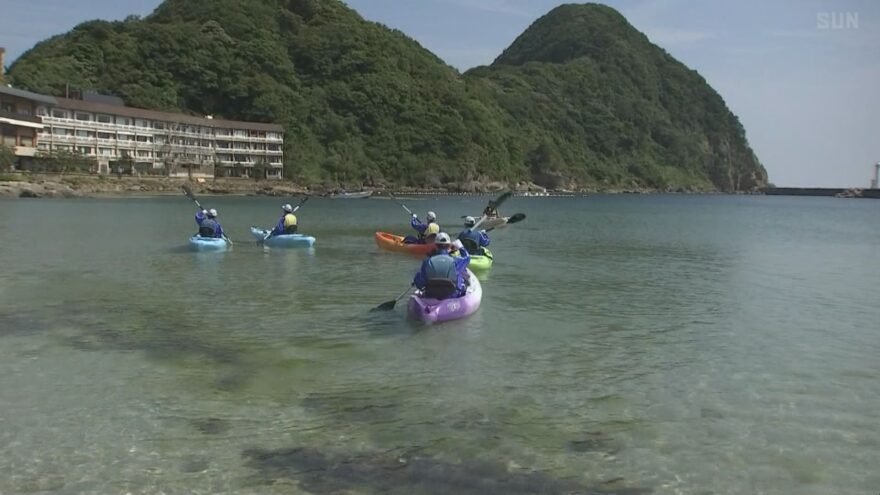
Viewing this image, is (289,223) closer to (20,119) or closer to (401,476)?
(401,476)

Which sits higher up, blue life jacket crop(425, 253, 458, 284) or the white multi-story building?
the white multi-story building

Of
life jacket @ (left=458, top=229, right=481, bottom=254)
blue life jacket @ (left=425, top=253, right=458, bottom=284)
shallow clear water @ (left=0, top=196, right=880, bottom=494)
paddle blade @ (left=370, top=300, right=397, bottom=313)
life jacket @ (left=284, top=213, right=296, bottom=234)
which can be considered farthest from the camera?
life jacket @ (left=284, top=213, right=296, bottom=234)

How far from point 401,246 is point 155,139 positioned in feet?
284

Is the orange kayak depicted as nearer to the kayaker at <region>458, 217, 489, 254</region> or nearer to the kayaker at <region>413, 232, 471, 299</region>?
the kayaker at <region>458, 217, 489, 254</region>

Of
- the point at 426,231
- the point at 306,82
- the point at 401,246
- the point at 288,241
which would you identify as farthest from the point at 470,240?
the point at 306,82

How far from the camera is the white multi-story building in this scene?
8900 cm

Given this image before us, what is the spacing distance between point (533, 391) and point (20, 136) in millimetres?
90621

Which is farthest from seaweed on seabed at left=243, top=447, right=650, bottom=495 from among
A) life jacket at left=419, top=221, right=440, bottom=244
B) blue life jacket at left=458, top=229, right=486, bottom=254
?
life jacket at left=419, top=221, right=440, bottom=244

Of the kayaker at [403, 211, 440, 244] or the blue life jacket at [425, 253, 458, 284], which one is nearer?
the blue life jacket at [425, 253, 458, 284]

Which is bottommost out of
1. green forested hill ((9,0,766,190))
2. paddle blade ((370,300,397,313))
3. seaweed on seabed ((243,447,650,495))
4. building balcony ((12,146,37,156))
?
seaweed on seabed ((243,447,650,495))

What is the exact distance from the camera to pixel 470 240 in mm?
21406

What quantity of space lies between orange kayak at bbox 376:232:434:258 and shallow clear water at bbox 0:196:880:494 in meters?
4.96

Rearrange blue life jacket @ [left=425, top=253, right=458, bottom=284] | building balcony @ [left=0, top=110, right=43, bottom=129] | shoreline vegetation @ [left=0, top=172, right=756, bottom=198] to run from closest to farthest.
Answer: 1. blue life jacket @ [left=425, top=253, right=458, bottom=284]
2. shoreline vegetation @ [left=0, top=172, right=756, bottom=198]
3. building balcony @ [left=0, top=110, right=43, bottom=129]

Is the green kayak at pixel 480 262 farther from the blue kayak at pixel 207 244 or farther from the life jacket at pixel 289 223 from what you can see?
the blue kayak at pixel 207 244
